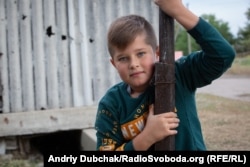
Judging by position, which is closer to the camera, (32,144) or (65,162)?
(65,162)

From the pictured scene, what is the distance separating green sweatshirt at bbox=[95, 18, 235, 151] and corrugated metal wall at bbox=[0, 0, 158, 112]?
3.71 metres

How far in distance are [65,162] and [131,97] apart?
2.01 ft

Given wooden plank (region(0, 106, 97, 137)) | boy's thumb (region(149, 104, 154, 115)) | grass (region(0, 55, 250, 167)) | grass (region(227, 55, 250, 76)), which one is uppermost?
grass (region(227, 55, 250, 76))

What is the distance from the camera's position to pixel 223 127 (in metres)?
6.29

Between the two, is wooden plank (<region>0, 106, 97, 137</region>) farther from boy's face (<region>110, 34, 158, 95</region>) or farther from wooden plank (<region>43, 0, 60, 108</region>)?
boy's face (<region>110, 34, 158, 95</region>)

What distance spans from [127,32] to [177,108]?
1.48 feet

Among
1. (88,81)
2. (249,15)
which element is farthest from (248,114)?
(249,15)

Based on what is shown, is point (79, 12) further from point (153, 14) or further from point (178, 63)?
point (178, 63)

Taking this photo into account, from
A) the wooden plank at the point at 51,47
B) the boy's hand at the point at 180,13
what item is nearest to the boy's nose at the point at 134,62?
the boy's hand at the point at 180,13

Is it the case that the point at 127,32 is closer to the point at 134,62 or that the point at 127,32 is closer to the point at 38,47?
the point at 134,62

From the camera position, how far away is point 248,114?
7062 millimetres

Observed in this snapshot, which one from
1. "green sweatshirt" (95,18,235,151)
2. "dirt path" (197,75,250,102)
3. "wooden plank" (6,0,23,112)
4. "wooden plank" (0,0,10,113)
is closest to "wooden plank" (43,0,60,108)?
"wooden plank" (6,0,23,112)

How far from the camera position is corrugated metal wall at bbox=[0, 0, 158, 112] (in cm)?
533

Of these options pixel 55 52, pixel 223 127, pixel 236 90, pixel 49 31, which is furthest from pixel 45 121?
pixel 236 90
